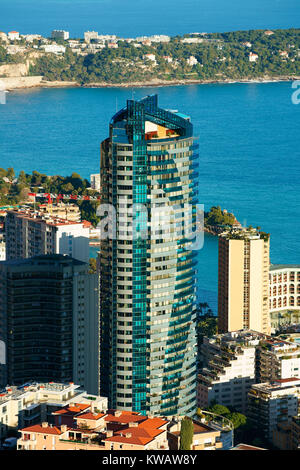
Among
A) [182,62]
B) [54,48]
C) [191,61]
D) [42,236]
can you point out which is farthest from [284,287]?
[191,61]

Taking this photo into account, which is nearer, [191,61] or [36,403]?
[36,403]

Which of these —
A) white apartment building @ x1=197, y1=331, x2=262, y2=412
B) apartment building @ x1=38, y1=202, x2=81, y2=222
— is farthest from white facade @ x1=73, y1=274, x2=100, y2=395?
apartment building @ x1=38, y1=202, x2=81, y2=222

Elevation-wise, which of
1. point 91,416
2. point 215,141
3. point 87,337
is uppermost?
point 215,141

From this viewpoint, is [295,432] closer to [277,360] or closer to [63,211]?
[277,360]

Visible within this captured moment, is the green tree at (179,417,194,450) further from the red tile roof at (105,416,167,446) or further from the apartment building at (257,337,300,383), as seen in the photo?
the apartment building at (257,337,300,383)

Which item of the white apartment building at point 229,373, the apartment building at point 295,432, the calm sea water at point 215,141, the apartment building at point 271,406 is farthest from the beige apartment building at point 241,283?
the apartment building at point 295,432

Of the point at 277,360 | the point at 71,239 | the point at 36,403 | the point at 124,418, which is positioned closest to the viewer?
the point at 124,418

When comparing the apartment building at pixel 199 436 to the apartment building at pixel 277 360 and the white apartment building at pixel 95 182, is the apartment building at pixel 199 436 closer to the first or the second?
the apartment building at pixel 277 360
